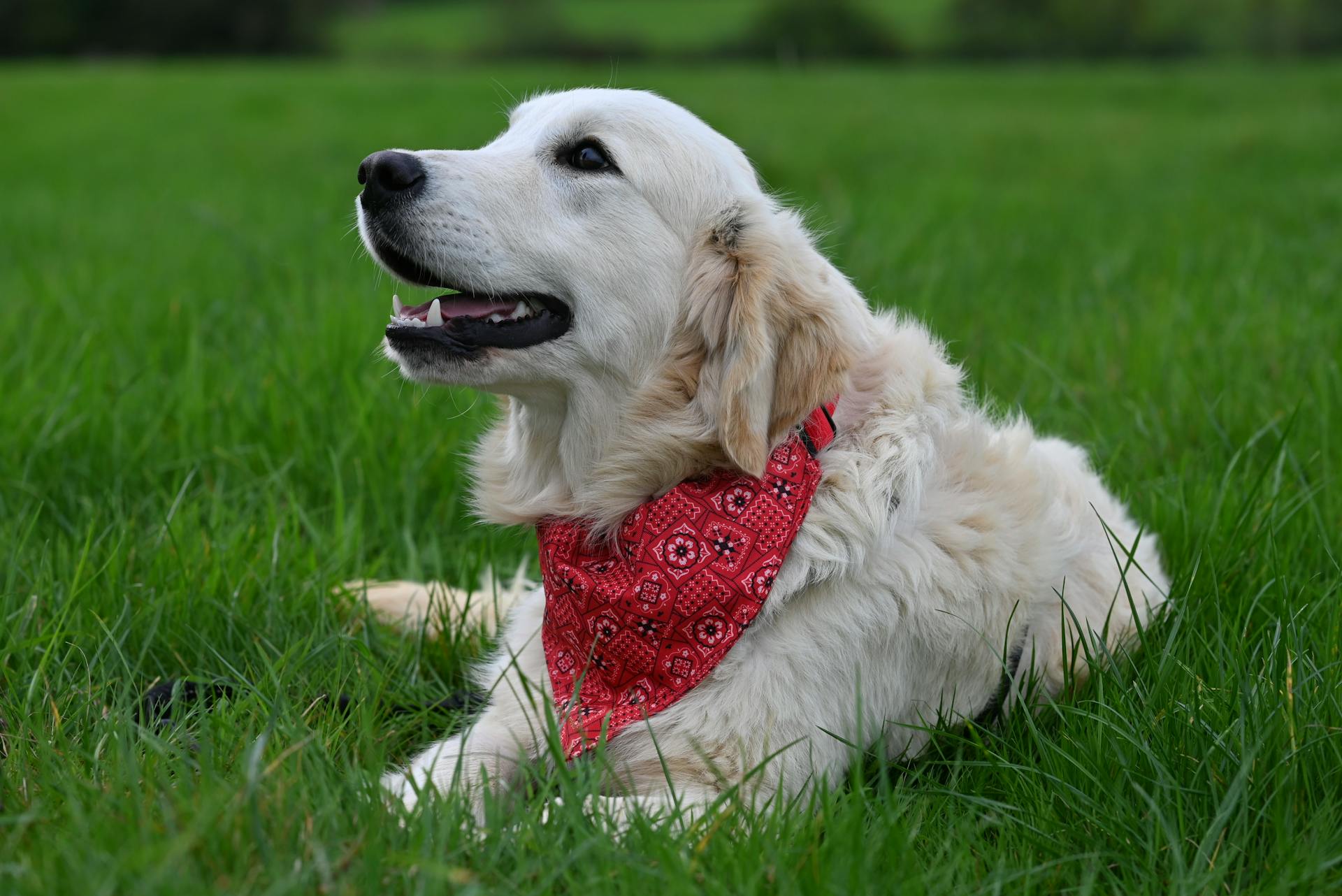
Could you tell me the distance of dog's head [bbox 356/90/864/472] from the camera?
8.16 feet

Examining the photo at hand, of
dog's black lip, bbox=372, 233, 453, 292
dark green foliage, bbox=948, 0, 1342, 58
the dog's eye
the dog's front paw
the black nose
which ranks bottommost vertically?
the dog's front paw

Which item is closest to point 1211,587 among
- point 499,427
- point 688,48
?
point 499,427

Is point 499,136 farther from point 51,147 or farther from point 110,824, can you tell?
point 51,147

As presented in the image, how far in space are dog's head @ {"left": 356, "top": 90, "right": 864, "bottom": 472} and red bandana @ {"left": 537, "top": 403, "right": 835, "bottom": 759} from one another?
0.33ft

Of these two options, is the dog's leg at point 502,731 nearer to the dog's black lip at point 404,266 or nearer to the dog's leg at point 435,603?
the dog's leg at point 435,603

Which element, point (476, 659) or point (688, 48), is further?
point (688, 48)

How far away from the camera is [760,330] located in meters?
2.47

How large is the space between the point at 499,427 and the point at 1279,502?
6.74 ft

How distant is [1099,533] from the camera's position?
286 cm

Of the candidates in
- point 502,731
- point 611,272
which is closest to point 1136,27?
point 611,272

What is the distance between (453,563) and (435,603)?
0.55m

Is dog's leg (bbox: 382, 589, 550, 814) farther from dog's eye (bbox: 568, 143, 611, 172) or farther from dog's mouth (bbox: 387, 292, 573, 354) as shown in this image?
Result: dog's eye (bbox: 568, 143, 611, 172)

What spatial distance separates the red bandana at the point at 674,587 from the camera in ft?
7.77

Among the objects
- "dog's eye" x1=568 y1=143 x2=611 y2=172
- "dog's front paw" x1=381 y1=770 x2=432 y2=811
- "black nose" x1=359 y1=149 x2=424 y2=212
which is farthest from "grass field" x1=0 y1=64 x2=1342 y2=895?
"black nose" x1=359 y1=149 x2=424 y2=212
